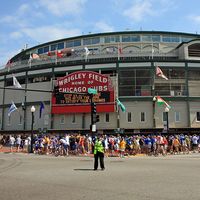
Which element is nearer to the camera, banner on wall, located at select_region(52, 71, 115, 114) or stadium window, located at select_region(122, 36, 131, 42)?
banner on wall, located at select_region(52, 71, 115, 114)

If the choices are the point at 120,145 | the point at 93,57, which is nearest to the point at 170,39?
the point at 93,57

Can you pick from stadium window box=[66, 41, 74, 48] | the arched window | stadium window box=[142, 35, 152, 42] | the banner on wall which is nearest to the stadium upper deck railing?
the arched window

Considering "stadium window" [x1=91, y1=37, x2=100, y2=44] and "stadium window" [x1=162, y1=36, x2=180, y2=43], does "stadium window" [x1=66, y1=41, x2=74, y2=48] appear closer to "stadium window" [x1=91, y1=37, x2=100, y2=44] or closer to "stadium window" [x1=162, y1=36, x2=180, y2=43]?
"stadium window" [x1=91, y1=37, x2=100, y2=44]

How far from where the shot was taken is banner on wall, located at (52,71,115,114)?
136 feet

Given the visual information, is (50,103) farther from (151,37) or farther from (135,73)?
(151,37)

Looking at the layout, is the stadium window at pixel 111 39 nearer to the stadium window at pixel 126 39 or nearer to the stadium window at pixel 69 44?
the stadium window at pixel 126 39

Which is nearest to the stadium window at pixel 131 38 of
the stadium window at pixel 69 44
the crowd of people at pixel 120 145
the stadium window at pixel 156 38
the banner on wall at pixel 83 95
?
the stadium window at pixel 156 38

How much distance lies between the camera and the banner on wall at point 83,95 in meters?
41.3

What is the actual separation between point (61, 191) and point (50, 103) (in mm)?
35529

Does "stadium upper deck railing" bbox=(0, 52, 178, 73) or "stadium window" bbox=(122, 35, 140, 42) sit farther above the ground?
"stadium window" bbox=(122, 35, 140, 42)

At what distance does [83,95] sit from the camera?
41688mm

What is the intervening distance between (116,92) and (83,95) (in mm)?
4573

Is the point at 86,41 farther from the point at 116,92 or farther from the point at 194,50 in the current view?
the point at 194,50

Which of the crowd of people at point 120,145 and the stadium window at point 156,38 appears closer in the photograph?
the crowd of people at point 120,145
